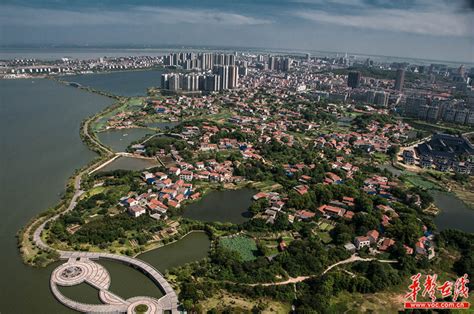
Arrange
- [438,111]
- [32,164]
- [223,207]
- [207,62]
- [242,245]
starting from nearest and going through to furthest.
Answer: [242,245] → [223,207] → [32,164] → [438,111] → [207,62]

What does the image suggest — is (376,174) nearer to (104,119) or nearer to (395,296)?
(395,296)

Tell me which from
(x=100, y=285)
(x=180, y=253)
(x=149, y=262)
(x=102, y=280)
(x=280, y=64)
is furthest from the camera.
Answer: (x=280, y=64)

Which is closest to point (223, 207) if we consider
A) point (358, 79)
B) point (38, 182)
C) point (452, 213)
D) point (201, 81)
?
point (38, 182)

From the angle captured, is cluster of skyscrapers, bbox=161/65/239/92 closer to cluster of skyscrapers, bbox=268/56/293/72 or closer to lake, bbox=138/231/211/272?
cluster of skyscrapers, bbox=268/56/293/72

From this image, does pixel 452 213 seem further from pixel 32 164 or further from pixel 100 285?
pixel 32 164

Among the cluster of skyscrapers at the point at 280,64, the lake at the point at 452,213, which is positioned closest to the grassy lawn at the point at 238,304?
the lake at the point at 452,213

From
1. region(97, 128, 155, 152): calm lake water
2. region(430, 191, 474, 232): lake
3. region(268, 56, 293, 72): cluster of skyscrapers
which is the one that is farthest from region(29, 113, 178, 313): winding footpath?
region(268, 56, 293, 72): cluster of skyscrapers

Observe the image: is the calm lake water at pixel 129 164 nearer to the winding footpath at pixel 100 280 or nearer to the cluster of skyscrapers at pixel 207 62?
the winding footpath at pixel 100 280
